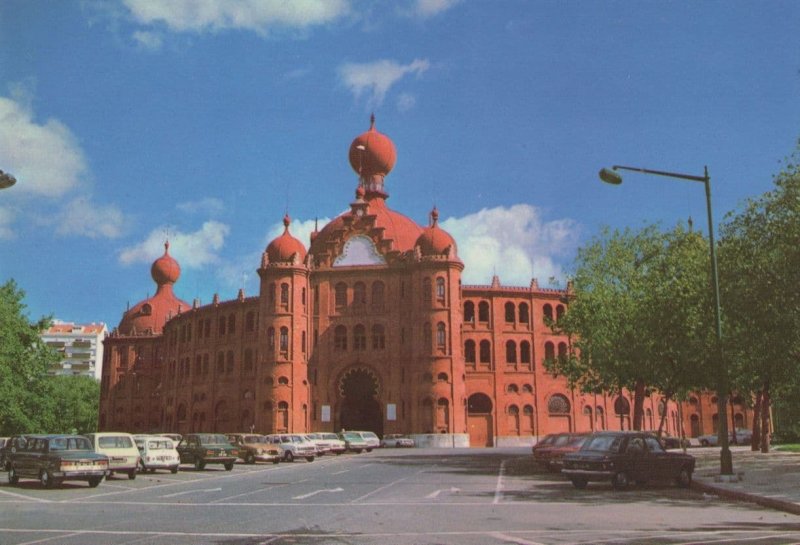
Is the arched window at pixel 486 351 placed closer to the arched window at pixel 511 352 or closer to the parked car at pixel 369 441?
the arched window at pixel 511 352

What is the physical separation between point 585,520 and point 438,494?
5934 millimetres

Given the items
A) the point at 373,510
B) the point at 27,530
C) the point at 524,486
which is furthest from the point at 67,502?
the point at 524,486

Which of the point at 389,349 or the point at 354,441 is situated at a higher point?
the point at 389,349

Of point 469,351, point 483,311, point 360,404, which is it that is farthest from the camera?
point 483,311

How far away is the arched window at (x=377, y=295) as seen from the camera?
64.9 m

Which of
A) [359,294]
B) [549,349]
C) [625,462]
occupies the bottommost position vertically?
[625,462]

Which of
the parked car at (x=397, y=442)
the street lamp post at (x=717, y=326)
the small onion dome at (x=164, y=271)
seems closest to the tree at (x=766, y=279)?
the street lamp post at (x=717, y=326)

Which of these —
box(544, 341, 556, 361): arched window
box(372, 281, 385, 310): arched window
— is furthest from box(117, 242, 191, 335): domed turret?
box(544, 341, 556, 361): arched window

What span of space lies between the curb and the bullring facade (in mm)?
40642

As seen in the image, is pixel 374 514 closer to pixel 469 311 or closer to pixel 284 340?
pixel 284 340

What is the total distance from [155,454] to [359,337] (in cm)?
3629

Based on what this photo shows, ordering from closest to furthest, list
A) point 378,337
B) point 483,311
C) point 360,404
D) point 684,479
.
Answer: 1. point 684,479
2. point 378,337
3. point 360,404
4. point 483,311

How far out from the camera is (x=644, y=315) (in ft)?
113

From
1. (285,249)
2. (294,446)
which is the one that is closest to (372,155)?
(285,249)
